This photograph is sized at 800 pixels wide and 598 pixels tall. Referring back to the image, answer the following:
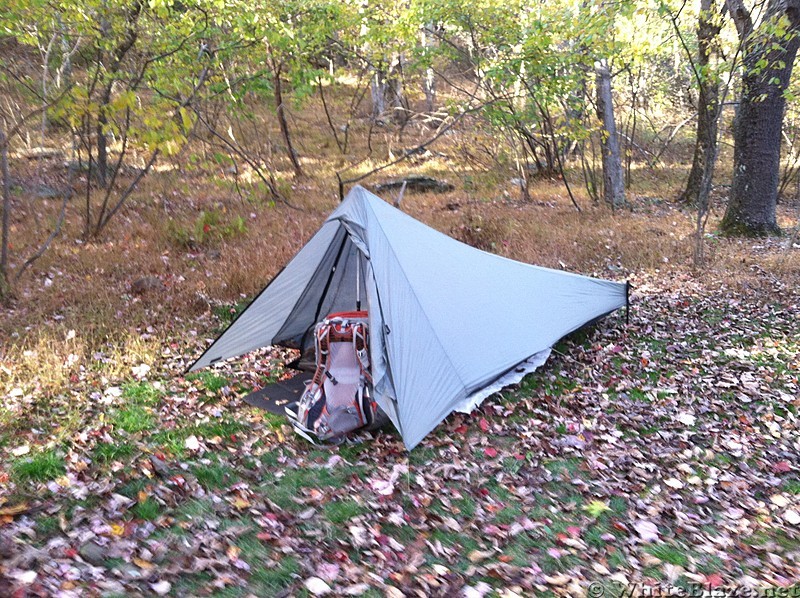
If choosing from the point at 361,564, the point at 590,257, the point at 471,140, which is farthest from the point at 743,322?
the point at 471,140

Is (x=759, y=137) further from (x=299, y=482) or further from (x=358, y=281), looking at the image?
(x=299, y=482)

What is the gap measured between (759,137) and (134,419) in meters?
10.2

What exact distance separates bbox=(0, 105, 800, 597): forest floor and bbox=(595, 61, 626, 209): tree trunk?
5024 mm

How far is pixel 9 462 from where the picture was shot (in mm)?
3971

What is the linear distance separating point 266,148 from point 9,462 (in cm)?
1277

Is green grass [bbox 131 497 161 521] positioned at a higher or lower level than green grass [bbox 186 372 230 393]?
lower

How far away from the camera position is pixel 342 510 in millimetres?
3713

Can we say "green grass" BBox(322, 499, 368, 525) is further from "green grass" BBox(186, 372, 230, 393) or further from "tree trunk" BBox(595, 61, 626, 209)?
"tree trunk" BBox(595, 61, 626, 209)

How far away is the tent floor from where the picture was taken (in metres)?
5.18

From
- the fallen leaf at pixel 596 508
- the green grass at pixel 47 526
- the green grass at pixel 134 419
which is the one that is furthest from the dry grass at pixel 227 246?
the fallen leaf at pixel 596 508

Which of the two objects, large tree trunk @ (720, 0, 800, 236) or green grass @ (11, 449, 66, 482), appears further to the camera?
large tree trunk @ (720, 0, 800, 236)

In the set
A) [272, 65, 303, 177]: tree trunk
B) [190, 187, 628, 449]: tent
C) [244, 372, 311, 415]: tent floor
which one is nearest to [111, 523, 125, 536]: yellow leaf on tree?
[244, 372, 311, 415]: tent floor

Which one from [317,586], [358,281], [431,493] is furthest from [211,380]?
[317,586]

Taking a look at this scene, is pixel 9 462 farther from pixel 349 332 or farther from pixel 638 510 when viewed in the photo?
pixel 638 510
